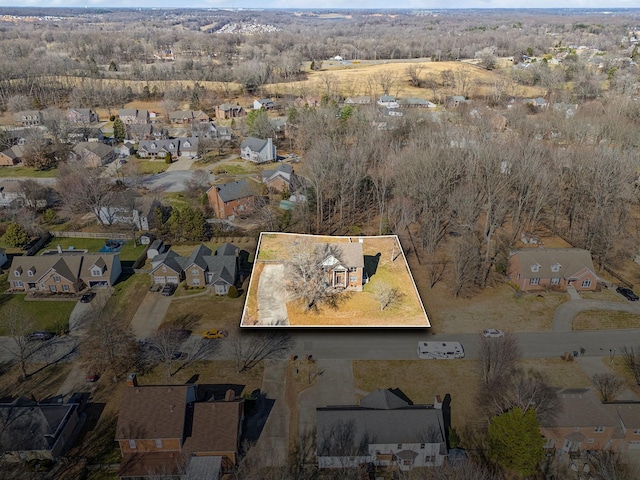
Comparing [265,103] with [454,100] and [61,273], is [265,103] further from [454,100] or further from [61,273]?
[61,273]

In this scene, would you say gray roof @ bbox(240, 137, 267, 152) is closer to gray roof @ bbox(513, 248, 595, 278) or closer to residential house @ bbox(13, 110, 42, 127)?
gray roof @ bbox(513, 248, 595, 278)

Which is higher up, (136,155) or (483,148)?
(483,148)

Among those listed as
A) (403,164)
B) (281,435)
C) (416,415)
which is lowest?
(281,435)

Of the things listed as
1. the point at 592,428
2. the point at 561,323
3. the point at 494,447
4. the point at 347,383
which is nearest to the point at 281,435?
the point at 347,383

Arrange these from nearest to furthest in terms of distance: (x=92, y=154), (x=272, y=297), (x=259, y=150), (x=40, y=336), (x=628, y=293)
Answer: (x=40, y=336)
(x=272, y=297)
(x=628, y=293)
(x=92, y=154)
(x=259, y=150)

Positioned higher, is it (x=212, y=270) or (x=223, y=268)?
(x=223, y=268)

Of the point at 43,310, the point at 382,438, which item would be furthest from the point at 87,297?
the point at 382,438

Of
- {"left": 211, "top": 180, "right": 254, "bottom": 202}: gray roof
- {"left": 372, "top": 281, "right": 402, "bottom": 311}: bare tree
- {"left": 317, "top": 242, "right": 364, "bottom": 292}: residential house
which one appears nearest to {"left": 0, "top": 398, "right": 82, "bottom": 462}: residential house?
{"left": 317, "top": 242, "right": 364, "bottom": 292}: residential house

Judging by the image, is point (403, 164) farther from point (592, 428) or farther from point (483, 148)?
point (592, 428)
